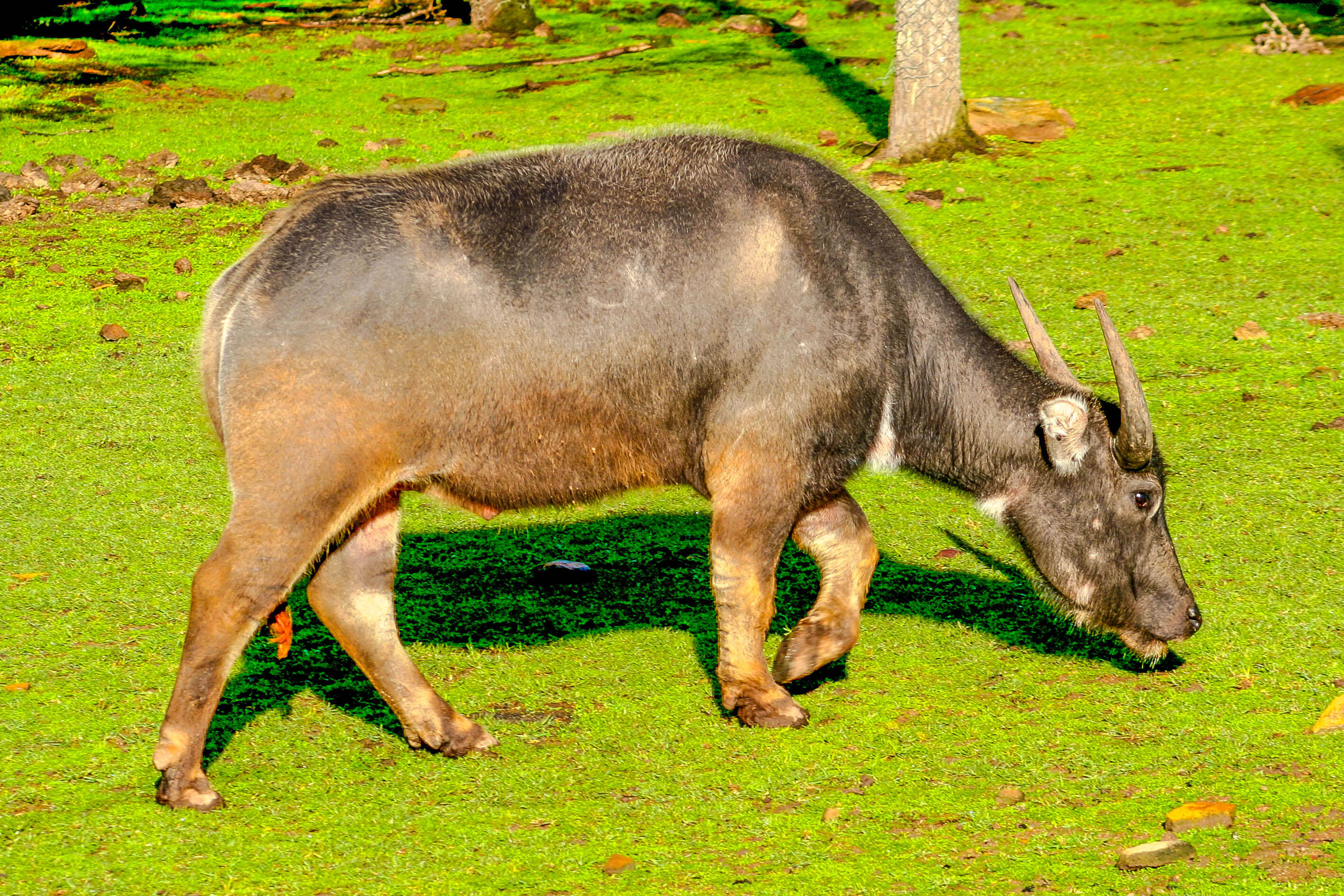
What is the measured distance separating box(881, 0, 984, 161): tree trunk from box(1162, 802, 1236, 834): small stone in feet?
24.1

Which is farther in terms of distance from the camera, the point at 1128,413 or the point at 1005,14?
the point at 1005,14

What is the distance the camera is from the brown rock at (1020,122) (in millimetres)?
11102

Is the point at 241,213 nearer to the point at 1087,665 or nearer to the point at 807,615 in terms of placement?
the point at 807,615

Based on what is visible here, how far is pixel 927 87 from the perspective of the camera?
10508 mm

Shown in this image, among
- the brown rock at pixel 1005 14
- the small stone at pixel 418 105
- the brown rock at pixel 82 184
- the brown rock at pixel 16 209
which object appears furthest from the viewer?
the brown rock at pixel 1005 14

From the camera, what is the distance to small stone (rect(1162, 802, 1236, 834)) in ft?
12.9

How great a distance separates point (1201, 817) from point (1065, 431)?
58.4 inches

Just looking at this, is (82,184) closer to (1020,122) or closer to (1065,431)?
(1020,122)

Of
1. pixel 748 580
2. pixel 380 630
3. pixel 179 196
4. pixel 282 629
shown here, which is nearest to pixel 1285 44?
pixel 179 196

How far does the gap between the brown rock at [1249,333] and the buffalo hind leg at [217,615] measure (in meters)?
5.80

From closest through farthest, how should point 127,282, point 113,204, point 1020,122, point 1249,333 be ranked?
point 1249,333 < point 127,282 < point 113,204 < point 1020,122

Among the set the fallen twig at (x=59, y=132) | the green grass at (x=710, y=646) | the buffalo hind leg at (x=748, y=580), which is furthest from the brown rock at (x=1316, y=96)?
the fallen twig at (x=59, y=132)

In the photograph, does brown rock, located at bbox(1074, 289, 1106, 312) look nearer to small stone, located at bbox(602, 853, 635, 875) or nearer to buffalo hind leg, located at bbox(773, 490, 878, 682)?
buffalo hind leg, located at bbox(773, 490, 878, 682)

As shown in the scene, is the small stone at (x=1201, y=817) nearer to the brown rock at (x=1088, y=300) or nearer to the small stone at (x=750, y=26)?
the brown rock at (x=1088, y=300)
